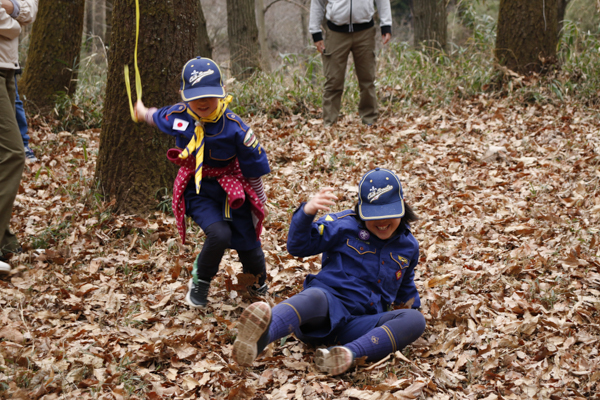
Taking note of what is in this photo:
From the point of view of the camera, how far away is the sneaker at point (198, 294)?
146 inches

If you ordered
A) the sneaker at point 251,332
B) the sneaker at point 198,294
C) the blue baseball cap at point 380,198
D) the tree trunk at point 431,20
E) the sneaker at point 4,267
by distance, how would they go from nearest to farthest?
the sneaker at point 251,332 → the blue baseball cap at point 380,198 → the sneaker at point 198,294 → the sneaker at point 4,267 → the tree trunk at point 431,20

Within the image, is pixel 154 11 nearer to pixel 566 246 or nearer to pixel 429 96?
pixel 566 246

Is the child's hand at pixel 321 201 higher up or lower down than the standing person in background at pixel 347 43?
lower down

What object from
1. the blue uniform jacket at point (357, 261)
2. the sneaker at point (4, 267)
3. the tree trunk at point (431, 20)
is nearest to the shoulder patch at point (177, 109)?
the blue uniform jacket at point (357, 261)

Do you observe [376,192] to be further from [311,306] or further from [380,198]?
[311,306]

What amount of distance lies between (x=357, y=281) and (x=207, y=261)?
1.02m

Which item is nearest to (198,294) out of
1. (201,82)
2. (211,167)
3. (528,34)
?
(211,167)

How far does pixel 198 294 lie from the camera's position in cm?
371

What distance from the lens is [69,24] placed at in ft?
26.3

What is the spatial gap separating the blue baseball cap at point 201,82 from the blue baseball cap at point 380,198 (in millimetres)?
1079

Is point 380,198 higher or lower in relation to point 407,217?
higher

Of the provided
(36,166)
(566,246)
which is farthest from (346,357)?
(36,166)

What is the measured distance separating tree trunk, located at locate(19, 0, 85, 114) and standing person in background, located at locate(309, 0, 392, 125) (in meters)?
3.61

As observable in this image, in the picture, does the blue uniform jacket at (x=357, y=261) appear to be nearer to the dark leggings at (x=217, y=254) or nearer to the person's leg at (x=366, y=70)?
the dark leggings at (x=217, y=254)
